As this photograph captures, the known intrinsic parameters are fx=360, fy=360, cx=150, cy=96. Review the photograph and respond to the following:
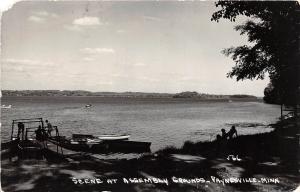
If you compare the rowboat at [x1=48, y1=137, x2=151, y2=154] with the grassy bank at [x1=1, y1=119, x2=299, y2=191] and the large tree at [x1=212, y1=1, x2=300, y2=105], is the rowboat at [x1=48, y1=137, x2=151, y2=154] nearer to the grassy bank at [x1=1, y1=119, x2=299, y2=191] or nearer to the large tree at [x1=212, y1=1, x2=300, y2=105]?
the grassy bank at [x1=1, y1=119, x2=299, y2=191]

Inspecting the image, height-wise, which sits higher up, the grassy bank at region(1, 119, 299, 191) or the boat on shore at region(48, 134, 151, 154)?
the grassy bank at region(1, 119, 299, 191)

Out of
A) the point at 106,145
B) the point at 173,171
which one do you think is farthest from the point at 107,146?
the point at 173,171

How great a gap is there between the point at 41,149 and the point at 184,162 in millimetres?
4878

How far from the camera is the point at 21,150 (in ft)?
39.7

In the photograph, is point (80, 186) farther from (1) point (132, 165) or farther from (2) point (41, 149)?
(2) point (41, 149)

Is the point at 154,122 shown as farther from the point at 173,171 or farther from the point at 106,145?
the point at 173,171

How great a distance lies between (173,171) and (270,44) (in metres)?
6.35

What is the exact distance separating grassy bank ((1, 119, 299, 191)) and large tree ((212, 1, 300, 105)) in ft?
7.51

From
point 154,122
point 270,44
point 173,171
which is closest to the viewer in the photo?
point 173,171

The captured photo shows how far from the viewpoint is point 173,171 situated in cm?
1096

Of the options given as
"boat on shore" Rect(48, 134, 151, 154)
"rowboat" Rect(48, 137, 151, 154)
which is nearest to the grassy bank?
"rowboat" Rect(48, 137, 151, 154)

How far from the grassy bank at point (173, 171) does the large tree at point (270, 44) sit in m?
2.29

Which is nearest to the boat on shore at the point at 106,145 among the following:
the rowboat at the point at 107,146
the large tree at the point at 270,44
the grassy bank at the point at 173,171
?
the rowboat at the point at 107,146

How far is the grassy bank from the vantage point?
1007cm
